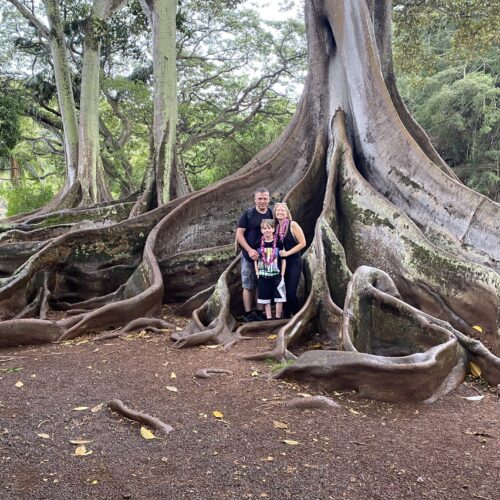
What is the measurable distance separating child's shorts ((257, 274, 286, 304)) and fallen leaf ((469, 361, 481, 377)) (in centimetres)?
198

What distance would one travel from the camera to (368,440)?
316 cm

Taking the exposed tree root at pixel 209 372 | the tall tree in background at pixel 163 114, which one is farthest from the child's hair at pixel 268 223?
the tall tree in background at pixel 163 114

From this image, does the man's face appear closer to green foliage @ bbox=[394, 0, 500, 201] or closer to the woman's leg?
the woman's leg

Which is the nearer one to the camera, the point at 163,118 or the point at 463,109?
the point at 163,118

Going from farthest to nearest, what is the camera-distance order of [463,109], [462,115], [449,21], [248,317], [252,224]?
[462,115]
[463,109]
[449,21]
[248,317]
[252,224]

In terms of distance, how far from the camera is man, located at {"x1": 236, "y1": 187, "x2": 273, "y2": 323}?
570 cm

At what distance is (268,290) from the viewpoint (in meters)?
5.70

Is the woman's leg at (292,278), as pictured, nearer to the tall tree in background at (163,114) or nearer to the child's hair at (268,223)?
the child's hair at (268,223)

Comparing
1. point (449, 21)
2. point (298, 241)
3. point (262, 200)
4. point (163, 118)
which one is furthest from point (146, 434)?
point (449, 21)

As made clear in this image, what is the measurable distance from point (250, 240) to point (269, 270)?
439 mm

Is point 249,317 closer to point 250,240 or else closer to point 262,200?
point 250,240

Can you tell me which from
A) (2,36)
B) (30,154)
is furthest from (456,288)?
(30,154)

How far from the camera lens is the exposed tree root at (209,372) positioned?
13.9 ft

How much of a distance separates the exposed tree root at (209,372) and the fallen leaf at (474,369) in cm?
191
